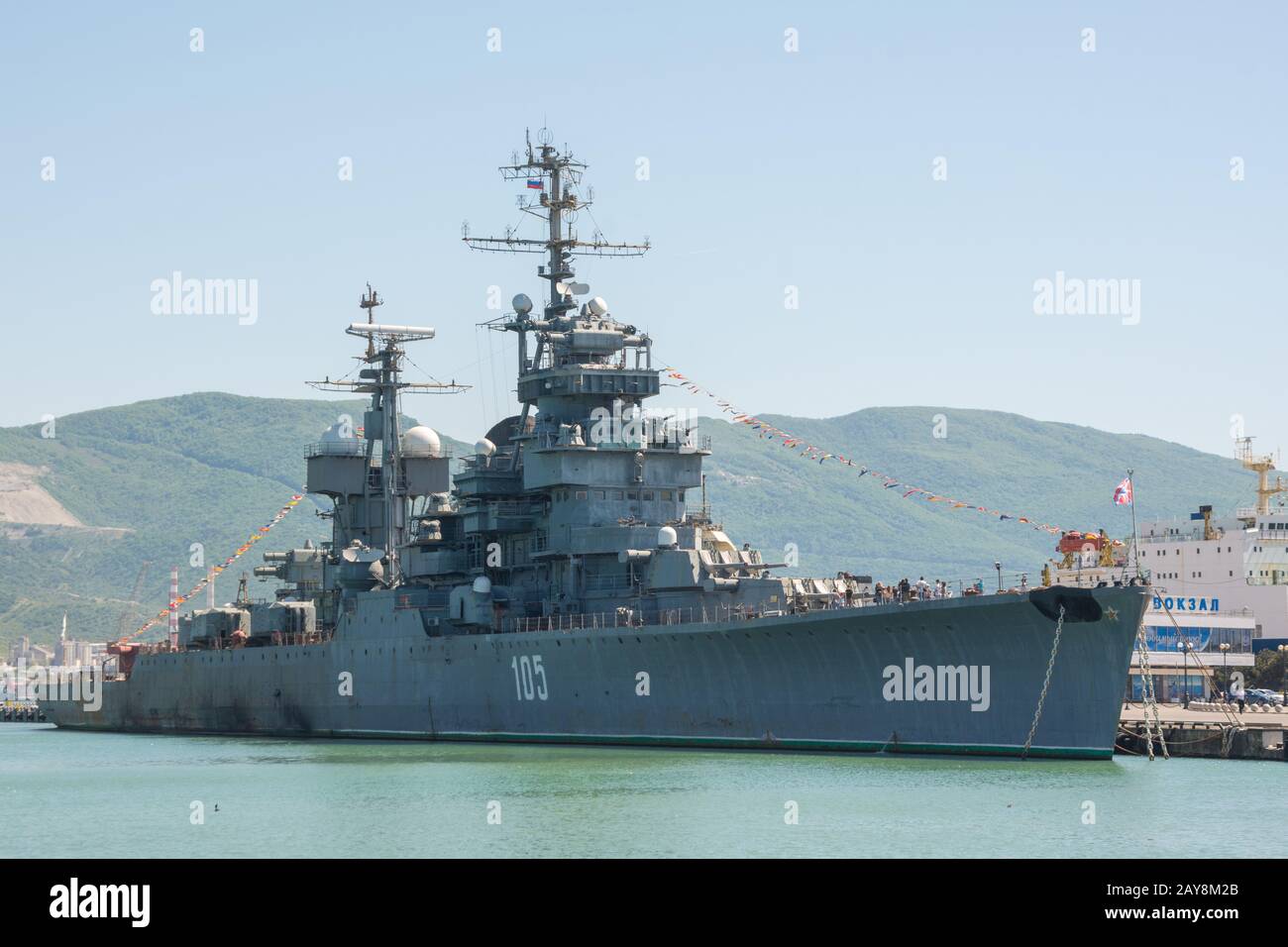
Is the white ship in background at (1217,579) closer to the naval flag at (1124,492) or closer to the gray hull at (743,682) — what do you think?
the naval flag at (1124,492)

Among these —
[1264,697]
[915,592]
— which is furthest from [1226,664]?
[915,592]

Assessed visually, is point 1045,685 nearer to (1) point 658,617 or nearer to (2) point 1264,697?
(1) point 658,617

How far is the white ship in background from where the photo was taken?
70.4m

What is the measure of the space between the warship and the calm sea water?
119cm

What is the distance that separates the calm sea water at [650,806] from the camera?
1038 inches

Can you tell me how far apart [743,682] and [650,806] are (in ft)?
A: 32.8

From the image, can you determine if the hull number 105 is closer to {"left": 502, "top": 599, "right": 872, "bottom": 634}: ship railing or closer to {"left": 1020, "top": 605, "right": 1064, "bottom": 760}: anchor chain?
{"left": 502, "top": 599, "right": 872, "bottom": 634}: ship railing

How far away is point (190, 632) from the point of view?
63.3 m

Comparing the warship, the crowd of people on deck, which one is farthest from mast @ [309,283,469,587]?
the crowd of people on deck

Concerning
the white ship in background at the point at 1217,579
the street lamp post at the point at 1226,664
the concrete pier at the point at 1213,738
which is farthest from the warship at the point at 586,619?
the white ship in background at the point at 1217,579
